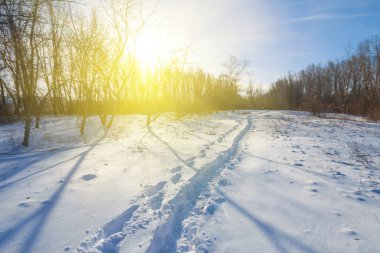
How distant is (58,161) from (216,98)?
48.4m

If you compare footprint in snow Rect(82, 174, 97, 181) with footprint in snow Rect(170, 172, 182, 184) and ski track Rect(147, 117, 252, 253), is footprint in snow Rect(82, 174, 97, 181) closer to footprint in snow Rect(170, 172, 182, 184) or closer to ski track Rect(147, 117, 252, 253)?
footprint in snow Rect(170, 172, 182, 184)

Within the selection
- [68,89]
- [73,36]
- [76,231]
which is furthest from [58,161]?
[68,89]

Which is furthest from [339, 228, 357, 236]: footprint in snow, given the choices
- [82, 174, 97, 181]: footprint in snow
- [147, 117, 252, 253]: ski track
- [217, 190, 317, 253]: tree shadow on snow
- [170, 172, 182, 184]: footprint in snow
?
[82, 174, 97, 181]: footprint in snow

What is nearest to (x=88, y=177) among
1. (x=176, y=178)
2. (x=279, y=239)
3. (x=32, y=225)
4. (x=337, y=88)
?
(x=32, y=225)

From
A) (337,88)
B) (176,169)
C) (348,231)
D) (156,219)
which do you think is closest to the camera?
(348,231)

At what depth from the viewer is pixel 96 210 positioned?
334 centimetres

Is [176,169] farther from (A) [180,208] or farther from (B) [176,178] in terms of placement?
(A) [180,208]

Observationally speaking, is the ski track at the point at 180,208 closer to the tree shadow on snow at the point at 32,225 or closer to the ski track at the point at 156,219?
the ski track at the point at 156,219

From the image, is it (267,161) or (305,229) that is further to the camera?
(267,161)

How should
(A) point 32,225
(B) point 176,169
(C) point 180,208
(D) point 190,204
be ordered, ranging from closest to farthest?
(A) point 32,225, (C) point 180,208, (D) point 190,204, (B) point 176,169

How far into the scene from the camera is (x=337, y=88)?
179ft

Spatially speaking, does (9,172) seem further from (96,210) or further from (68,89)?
(68,89)

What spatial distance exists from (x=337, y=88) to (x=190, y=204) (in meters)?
65.5

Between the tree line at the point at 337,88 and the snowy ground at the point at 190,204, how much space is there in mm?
22225
